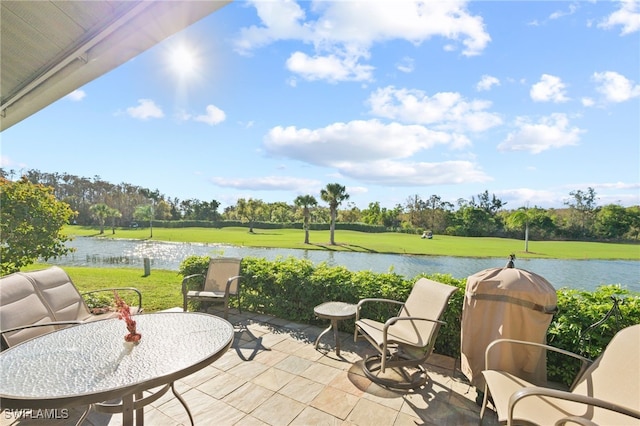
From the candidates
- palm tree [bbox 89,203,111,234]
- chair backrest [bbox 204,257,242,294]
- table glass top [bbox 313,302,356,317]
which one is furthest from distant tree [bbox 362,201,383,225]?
table glass top [bbox 313,302,356,317]

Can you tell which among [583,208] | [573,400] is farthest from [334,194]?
[583,208]

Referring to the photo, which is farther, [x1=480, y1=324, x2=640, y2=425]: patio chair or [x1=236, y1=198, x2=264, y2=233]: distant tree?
[x1=236, y1=198, x2=264, y2=233]: distant tree

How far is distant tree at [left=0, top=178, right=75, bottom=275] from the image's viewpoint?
444 centimetres

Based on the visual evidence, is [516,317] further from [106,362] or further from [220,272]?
[220,272]

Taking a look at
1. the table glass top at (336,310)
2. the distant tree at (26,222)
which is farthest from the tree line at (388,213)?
the table glass top at (336,310)

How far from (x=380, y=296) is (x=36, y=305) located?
11.1 ft

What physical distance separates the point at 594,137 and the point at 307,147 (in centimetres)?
1099

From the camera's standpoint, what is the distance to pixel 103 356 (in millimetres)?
1639

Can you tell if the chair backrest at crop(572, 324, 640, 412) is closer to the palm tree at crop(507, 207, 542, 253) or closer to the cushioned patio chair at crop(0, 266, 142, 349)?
the cushioned patio chair at crop(0, 266, 142, 349)

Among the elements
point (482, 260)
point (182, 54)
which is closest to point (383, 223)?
point (482, 260)

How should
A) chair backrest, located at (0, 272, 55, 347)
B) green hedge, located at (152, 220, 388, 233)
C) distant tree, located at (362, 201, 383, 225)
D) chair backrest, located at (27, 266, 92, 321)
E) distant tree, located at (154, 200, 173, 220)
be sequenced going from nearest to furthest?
chair backrest, located at (0, 272, 55, 347)
chair backrest, located at (27, 266, 92, 321)
green hedge, located at (152, 220, 388, 233)
distant tree, located at (362, 201, 383, 225)
distant tree, located at (154, 200, 173, 220)

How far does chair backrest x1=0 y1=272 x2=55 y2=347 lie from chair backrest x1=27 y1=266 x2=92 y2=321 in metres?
0.08

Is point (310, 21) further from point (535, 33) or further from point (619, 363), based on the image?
point (619, 363)

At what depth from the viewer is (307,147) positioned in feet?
47.2
